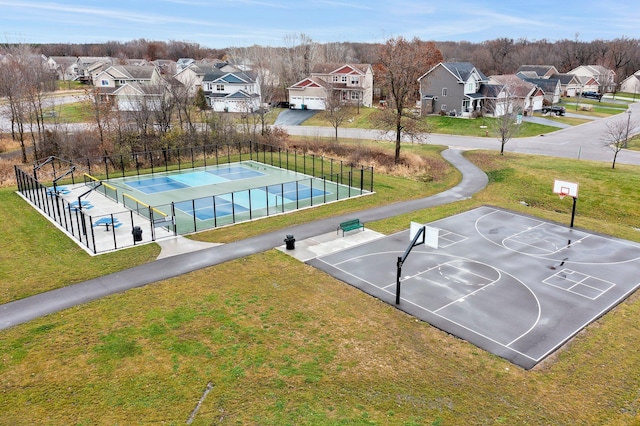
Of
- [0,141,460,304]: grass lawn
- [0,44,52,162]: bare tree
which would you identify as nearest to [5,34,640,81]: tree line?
[0,44,52,162]: bare tree

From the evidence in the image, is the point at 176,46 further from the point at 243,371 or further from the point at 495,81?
the point at 243,371

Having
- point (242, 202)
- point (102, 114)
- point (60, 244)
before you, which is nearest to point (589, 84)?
point (242, 202)

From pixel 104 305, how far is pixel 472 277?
1394 cm

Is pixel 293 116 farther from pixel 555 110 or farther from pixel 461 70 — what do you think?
pixel 555 110

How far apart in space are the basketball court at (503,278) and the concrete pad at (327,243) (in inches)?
17.5

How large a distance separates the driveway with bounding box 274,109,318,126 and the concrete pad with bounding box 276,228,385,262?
46991mm

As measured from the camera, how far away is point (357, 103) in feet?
252

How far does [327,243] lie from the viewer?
871 inches

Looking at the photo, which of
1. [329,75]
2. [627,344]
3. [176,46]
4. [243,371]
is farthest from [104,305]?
[176,46]

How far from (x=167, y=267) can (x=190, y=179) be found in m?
17.1

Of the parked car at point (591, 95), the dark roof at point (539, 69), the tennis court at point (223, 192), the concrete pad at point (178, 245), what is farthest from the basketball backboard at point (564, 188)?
the dark roof at point (539, 69)

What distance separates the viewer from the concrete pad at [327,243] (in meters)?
20.9

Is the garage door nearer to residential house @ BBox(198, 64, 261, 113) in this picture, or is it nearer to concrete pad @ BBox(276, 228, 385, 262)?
residential house @ BBox(198, 64, 261, 113)

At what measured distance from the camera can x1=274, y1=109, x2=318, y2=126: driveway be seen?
6843 centimetres
